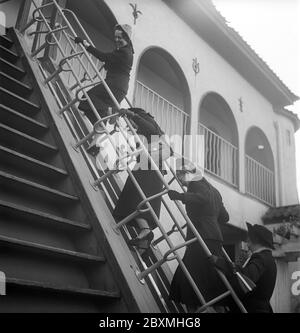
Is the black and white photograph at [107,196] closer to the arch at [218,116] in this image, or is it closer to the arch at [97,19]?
the arch at [97,19]

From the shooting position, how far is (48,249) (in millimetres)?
2328

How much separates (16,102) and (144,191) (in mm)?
1446

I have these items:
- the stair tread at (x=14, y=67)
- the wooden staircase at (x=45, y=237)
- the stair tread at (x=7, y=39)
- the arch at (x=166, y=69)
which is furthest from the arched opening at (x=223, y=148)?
the wooden staircase at (x=45, y=237)

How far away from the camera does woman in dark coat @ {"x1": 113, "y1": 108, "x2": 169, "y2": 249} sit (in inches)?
120

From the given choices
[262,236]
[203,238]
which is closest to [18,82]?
[203,238]

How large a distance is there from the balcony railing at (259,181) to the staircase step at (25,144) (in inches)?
239

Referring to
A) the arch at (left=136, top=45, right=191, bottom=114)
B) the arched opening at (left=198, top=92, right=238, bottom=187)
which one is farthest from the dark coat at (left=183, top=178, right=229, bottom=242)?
the arched opening at (left=198, top=92, right=238, bottom=187)

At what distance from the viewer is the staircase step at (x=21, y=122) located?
10.7ft

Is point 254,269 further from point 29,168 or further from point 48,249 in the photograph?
point 29,168

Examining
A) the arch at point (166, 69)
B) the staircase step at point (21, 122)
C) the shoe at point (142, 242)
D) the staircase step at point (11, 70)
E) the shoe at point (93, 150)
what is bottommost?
the shoe at point (142, 242)

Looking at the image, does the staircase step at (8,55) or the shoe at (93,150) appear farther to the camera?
the staircase step at (8,55)

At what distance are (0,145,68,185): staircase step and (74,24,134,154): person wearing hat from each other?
1075 mm

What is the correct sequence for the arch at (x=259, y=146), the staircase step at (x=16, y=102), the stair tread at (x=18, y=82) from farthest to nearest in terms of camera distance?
the arch at (x=259, y=146) < the stair tread at (x=18, y=82) < the staircase step at (x=16, y=102)

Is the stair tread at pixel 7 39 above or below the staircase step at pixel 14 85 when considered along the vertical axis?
above
